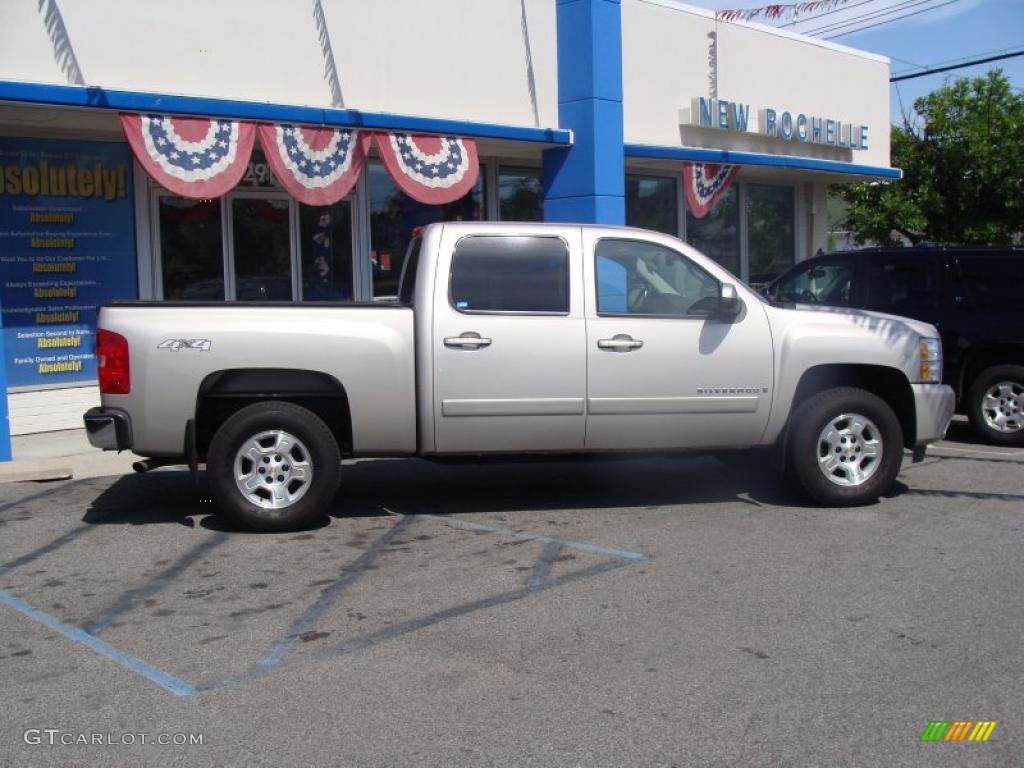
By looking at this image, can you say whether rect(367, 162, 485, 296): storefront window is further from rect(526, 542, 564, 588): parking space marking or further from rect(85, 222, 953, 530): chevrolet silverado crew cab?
rect(526, 542, 564, 588): parking space marking

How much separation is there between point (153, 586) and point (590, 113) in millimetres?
9296

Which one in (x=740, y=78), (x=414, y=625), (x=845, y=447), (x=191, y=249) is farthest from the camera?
(x=740, y=78)

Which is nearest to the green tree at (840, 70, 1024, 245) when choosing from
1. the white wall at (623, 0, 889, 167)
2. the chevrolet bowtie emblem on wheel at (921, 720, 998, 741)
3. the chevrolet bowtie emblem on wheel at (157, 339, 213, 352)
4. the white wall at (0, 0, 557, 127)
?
the white wall at (623, 0, 889, 167)

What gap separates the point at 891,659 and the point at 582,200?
9670 mm

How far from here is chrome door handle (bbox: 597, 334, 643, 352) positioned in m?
7.43

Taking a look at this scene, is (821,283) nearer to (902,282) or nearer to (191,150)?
(902,282)

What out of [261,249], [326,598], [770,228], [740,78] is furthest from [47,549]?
[770,228]

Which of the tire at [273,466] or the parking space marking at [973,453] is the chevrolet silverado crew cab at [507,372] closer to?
the tire at [273,466]

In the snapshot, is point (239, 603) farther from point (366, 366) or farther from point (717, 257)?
point (717, 257)

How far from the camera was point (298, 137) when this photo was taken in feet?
38.3

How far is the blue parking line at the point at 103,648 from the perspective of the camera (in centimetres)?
472

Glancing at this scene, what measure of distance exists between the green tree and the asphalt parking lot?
1342 centimetres

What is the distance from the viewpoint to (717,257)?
60.5ft

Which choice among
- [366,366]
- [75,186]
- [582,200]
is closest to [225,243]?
[75,186]
